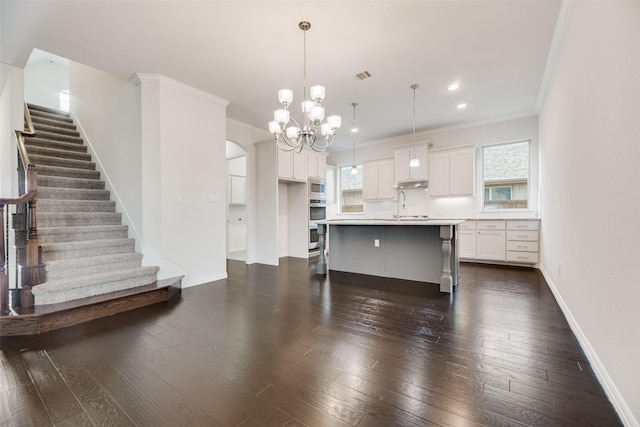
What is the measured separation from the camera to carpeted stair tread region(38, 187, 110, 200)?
152 inches

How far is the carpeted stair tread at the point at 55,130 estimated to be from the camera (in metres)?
4.99

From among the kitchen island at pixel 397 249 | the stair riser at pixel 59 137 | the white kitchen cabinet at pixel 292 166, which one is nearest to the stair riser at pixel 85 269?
the kitchen island at pixel 397 249

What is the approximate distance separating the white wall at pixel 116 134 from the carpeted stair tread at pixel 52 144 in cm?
22

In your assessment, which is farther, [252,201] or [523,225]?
[252,201]

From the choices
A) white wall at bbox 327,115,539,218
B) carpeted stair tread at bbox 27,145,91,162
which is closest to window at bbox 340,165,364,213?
white wall at bbox 327,115,539,218

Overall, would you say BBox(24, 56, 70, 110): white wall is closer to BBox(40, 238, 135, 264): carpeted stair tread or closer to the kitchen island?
BBox(40, 238, 135, 264): carpeted stair tread

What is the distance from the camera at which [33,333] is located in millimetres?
2486

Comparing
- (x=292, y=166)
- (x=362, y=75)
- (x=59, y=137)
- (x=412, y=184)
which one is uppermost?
(x=362, y=75)

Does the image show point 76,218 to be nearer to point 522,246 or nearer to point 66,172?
point 66,172

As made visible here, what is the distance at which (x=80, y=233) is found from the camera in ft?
12.1

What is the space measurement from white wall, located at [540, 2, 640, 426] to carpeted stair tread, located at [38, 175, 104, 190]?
611 centimetres

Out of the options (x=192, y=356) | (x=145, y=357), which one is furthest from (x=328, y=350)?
(x=145, y=357)

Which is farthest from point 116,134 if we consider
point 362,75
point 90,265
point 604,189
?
point 604,189

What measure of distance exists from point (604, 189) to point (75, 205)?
5.91 metres
